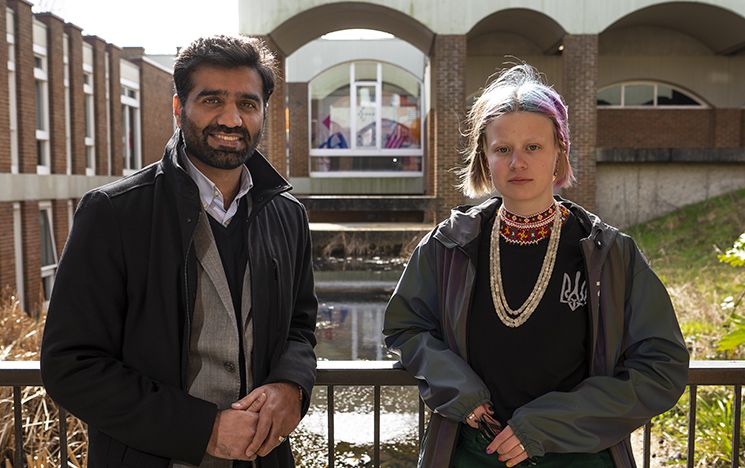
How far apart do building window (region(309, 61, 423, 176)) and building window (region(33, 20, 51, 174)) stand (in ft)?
45.0

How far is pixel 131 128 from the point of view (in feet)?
87.1

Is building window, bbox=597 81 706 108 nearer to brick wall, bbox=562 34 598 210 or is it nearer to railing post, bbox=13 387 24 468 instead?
brick wall, bbox=562 34 598 210

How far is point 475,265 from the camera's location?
7.01 ft

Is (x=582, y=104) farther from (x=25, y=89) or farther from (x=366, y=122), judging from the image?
(x=25, y=89)

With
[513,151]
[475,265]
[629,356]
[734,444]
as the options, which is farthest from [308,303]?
[734,444]

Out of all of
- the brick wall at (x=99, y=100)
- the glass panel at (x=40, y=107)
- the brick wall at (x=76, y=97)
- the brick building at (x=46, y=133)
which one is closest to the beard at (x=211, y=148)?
the brick building at (x=46, y=133)

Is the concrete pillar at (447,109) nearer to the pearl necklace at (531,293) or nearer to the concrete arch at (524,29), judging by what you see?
the concrete arch at (524,29)

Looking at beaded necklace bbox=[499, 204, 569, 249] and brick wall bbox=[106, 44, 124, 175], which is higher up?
brick wall bbox=[106, 44, 124, 175]

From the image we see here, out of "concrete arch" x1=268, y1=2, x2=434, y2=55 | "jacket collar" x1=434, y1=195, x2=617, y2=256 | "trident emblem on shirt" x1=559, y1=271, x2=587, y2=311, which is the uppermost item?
"concrete arch" x1=268, y1=2, x2=434, y2=55

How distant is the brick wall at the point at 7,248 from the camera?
1511 cm

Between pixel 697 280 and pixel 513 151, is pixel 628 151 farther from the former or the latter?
pixel 513 151

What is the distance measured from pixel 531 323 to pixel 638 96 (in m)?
27.2

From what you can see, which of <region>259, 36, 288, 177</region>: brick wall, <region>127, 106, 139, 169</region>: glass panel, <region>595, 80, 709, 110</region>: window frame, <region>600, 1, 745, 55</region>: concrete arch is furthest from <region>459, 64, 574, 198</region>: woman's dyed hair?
<region>595, 80, 709, 110</region>: window frame

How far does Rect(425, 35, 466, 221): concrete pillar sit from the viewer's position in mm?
20359
